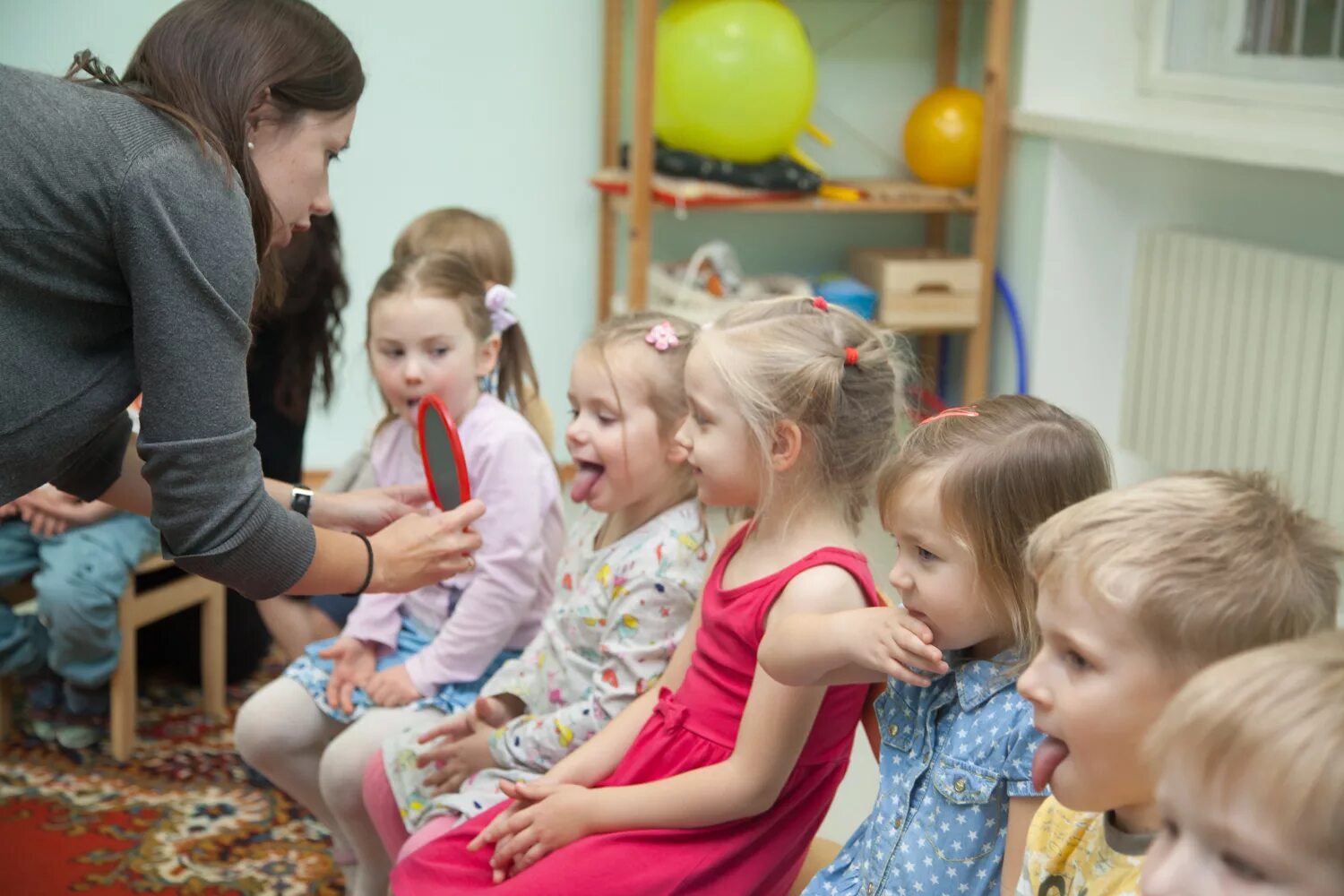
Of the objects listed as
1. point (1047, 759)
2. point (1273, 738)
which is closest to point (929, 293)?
point (1047, 759)

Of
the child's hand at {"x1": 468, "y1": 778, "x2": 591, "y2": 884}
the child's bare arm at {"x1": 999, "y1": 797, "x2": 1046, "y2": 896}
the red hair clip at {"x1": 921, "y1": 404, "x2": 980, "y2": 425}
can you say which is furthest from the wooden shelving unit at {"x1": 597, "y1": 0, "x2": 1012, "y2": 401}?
the child's bare arm at {"x1": 999, "y1": 797, "x2": 1046, "y2": 896}

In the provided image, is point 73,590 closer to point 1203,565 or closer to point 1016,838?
point 1016,838

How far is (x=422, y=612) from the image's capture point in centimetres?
196

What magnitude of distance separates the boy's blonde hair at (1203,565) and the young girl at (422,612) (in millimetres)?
1047

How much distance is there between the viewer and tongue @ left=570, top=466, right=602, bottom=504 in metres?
1.65

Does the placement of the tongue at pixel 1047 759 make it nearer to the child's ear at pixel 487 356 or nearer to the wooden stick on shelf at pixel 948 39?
the child's ear at pixel 487 356

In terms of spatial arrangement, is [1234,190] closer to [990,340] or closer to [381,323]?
[990,340]

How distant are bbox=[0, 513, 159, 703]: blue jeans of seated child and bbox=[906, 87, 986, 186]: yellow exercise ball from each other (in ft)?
7.61

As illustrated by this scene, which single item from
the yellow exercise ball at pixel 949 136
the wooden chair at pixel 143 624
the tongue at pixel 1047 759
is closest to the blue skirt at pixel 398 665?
the wooden chair at pixel 143 624

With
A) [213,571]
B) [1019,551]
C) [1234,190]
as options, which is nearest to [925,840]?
[1019,551]

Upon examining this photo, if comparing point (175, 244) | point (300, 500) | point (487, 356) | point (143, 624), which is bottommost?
point (143, 624)

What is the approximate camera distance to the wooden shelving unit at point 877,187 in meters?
3.51

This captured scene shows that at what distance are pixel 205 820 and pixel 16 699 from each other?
0.67 m

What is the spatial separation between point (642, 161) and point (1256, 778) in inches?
118
